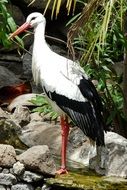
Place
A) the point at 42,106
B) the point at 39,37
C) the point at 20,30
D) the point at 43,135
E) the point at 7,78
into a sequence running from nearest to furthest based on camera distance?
the point at 39,37 → the point at 20,30 → the point at 43,135 → the point at 42,106 → the point at 7,78

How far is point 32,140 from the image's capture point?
7.32 metres

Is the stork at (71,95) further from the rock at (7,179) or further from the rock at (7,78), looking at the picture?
the rock at (7,78)

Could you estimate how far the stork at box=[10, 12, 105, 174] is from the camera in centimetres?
570

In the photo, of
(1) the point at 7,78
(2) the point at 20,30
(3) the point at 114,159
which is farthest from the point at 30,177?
(1) the point at 7,78

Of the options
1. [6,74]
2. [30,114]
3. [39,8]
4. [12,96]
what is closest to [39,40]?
[30,114]

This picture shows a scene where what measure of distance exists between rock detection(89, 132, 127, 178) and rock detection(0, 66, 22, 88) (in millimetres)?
4673

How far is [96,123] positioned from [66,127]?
1.40ft

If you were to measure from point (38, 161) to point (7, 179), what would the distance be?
33 cm

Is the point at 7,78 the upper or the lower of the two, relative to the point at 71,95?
lower

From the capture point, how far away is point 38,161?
5.32 m

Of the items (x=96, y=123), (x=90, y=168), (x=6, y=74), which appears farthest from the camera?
(x=6, y=74)

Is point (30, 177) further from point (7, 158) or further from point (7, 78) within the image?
point (7, 78)

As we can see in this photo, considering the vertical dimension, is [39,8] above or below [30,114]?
above

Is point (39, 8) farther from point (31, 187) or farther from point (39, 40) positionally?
point (31, 187)
